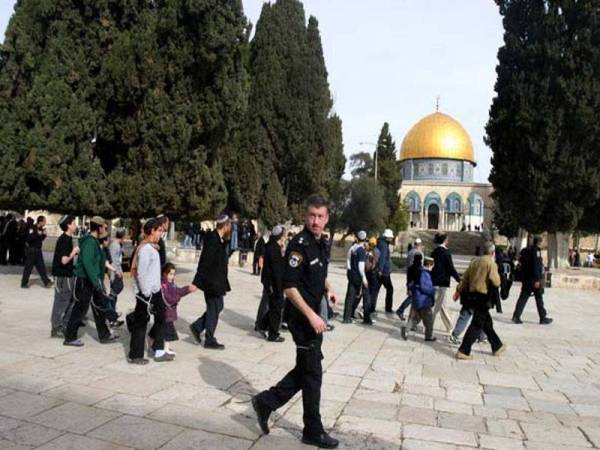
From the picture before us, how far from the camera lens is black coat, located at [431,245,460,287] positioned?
926 cm

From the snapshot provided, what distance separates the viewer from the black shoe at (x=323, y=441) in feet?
14.3

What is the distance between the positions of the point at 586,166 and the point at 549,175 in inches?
54.0

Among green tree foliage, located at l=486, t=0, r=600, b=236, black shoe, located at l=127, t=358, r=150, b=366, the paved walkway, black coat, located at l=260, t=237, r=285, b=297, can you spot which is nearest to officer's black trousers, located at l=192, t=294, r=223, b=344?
the paved walkway

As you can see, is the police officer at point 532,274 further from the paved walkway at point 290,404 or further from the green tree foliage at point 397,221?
the green tree foliage at point 397,221

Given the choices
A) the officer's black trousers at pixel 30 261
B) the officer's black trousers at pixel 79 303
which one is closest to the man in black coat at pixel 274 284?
the officer's black trousers at pixel 79 303

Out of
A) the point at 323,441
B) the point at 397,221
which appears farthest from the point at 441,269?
the point at 397,221

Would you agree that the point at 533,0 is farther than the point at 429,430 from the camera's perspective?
Yes

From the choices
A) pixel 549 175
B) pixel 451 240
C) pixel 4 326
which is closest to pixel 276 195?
pixel 549 175

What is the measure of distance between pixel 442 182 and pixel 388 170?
71.8 ft

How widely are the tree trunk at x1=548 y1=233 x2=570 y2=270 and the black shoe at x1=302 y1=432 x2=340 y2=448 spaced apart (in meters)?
22.7

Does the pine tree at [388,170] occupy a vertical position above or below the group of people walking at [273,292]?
above

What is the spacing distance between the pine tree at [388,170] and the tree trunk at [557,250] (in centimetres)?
2456

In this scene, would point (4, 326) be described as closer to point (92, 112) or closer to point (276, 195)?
point (92, 112)

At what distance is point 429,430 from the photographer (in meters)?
4.94
